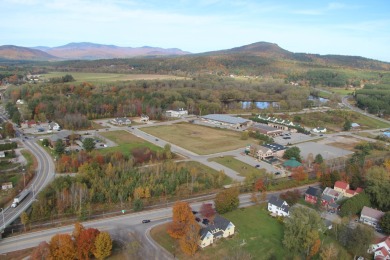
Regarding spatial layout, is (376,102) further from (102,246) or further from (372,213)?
(102,246)

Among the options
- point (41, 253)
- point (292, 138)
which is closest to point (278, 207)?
point (41, 253)

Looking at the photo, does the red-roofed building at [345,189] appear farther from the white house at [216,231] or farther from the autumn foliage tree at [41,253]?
the autumn foliage tree at [41,253]

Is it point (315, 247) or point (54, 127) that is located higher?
point (315, 247)

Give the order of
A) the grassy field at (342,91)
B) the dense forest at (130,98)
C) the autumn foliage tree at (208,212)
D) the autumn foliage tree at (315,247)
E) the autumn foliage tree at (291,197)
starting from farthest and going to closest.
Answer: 1. the grassy field at (342,91)
2. the dense forest at (130,98)
3. the autumn foliage tree at (291,197)
4. the autumn foliage tree at (208,212)
5. the autumn foliage tree at (315,247)

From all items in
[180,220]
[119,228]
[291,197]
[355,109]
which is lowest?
[119,228]

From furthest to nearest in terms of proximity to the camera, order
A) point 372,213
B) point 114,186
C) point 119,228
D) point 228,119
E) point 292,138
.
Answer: point 228,119
point 292,138
point 114,186
point 372,213
point 119,228

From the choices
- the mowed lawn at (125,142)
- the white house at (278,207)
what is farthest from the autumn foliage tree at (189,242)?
the mowed lawn at (125,142)
